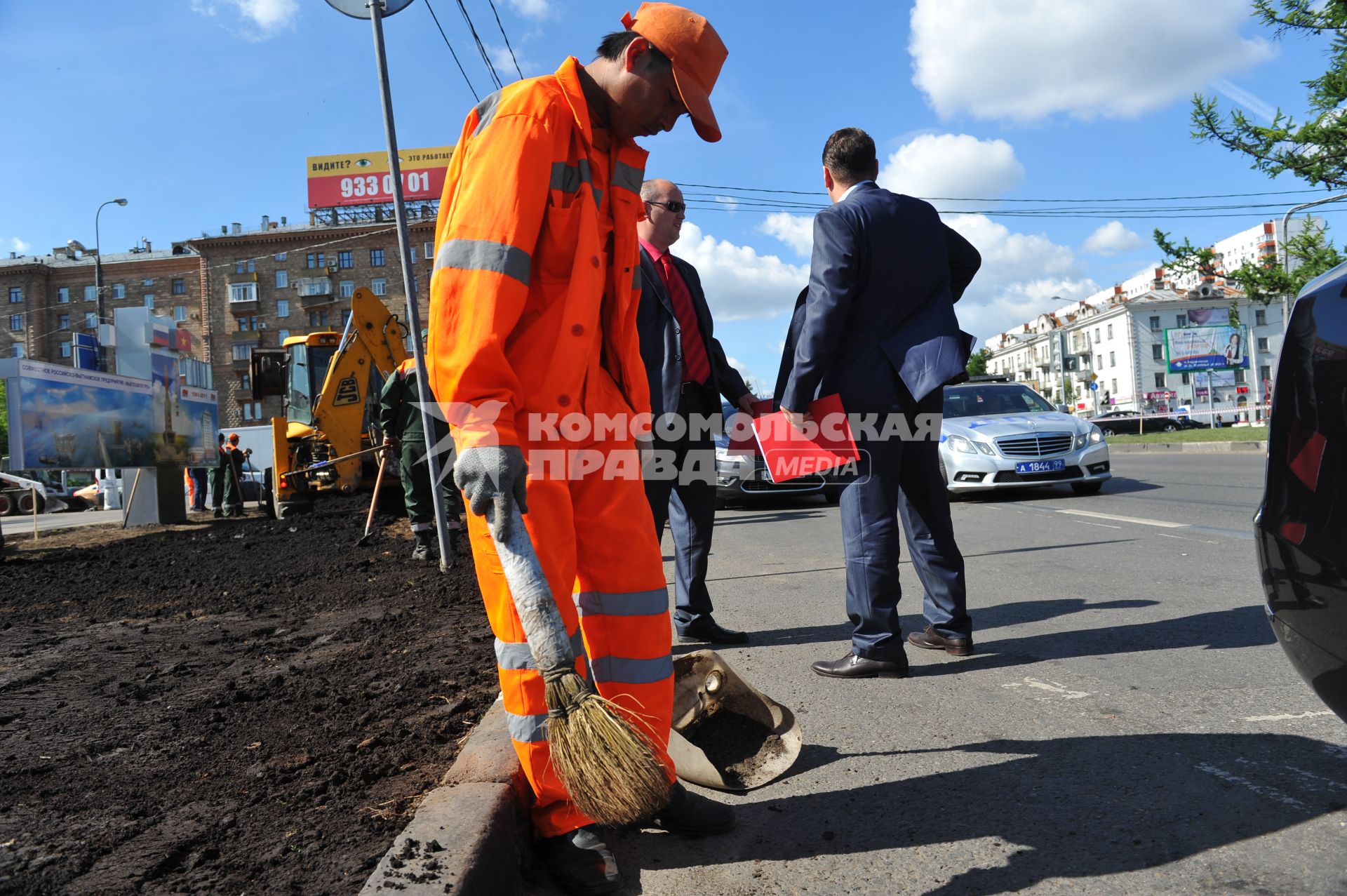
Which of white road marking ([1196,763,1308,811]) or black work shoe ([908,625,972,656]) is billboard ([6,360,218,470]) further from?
white road marking ([1196,763,1308,811])

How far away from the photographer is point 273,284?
7188cm

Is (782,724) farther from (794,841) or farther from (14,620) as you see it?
(14,620)

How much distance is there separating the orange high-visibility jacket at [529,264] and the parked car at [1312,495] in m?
1.44

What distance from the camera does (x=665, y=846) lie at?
91.4 inches

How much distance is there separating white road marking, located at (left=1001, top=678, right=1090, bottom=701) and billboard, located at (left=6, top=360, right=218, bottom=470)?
14163 mm

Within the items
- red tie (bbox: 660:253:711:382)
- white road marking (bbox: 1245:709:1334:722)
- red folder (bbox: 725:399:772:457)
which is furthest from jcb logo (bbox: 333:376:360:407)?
white road marking (bbox: 1245:709:1334:722)

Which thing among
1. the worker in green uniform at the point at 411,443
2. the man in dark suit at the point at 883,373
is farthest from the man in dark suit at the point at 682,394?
the worker in green uniform at the point at 411,443

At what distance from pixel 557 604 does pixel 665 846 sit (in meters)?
0.71

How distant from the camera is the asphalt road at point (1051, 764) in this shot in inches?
81.0

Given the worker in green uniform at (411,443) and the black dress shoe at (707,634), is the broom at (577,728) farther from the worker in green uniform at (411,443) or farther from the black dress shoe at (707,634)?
the worker in green uniform at (411,443)

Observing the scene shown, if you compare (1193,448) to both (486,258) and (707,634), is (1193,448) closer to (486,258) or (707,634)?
(707,634)

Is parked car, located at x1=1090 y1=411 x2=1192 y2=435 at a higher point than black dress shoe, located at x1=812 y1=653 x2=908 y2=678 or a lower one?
higher

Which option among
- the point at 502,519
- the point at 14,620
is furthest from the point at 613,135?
the point at 14,620

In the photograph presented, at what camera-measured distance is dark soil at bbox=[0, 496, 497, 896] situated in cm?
214
